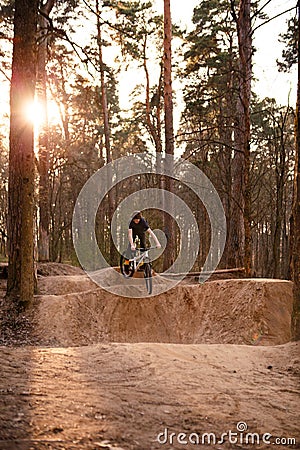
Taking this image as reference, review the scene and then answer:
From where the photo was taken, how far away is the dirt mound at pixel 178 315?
29.8 feet

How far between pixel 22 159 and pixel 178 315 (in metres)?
5.36

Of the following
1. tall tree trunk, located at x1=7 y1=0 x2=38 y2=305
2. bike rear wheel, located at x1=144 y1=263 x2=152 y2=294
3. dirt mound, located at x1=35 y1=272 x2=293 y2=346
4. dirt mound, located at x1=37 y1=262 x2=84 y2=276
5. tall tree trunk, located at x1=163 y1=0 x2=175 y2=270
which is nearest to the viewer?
dirt mound, located at x1=35 y1=272 x2=293 y2=346

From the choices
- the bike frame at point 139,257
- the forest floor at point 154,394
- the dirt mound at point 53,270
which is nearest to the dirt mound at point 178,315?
the forest floor at point 154,394

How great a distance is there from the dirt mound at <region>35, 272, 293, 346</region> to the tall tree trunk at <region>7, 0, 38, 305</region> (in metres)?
0.79

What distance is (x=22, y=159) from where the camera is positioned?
998 cm

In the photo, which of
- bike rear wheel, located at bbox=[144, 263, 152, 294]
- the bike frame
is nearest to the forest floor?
bike rear wheel, located at bbox=[144, 263, 152, 294]

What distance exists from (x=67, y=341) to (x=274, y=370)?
527 cm

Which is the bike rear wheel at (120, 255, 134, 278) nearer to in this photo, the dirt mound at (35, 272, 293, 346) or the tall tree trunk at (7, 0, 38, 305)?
the dirt mound at (35, 272, 293, 346)

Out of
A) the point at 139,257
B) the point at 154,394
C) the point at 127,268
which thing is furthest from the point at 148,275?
the point at 154,394

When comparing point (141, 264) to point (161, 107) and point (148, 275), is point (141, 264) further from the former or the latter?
point (161, 107)

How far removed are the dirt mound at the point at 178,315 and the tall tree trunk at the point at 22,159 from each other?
0.79 m

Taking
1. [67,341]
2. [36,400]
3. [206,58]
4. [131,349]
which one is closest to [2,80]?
[206,58]

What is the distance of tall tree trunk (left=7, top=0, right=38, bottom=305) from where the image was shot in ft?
32.4

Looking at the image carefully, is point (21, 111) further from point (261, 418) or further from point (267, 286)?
point (261, 418)
